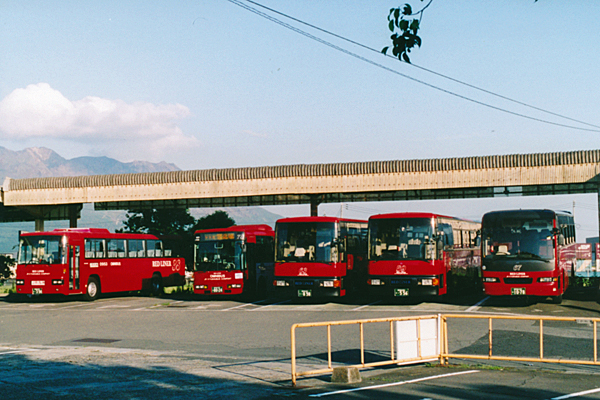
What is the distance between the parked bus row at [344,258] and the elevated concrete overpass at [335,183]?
2.45m

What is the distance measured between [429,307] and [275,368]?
11.8 metres

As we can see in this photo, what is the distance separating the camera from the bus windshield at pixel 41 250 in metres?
26.4

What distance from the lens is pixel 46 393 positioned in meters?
8.84

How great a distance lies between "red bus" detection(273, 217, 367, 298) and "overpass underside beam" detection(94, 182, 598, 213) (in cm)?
900

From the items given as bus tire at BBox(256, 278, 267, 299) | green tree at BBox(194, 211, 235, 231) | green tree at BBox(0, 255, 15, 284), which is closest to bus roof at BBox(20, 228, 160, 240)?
bus tire at BBox(256, 278, 267, 299)

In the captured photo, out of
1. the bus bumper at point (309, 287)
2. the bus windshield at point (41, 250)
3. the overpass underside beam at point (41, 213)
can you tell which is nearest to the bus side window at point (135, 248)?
the bus windshield at point (41, 250)

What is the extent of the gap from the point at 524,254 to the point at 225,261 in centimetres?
1122

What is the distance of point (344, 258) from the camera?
23906 millimetres

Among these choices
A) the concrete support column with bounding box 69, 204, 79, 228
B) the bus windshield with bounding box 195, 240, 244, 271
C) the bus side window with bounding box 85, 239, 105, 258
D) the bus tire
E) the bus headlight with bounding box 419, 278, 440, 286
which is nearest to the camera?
the bus headlight with bounding box 419, 278, 440, 286

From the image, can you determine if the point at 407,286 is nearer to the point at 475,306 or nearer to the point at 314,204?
the point at 475,306

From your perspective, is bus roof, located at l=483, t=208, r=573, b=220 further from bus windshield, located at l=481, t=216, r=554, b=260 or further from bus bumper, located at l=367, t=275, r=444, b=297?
bus bumper, located at l=367, t=275, r=444, b=297

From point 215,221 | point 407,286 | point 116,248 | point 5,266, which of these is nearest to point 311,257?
point 407,286

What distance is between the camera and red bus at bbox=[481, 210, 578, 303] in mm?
20797

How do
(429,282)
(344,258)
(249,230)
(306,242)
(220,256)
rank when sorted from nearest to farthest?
(429,282) → (306,242) → (344,258) → (220,256) → (249,230)
